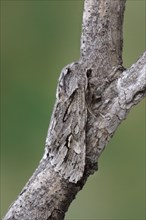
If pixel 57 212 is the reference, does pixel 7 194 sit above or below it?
above

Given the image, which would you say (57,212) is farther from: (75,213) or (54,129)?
(75,213)

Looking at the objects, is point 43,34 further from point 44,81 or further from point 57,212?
point 57,212

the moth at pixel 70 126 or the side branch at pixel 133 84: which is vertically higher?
the side branch at pixel 133 84

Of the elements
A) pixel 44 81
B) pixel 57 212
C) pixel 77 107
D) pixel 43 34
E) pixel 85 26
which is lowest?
pixel 57 212

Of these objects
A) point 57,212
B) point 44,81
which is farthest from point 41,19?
point 57,212

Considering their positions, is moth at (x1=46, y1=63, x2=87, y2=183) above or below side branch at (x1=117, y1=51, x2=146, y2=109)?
below

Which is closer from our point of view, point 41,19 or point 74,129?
point 74,129

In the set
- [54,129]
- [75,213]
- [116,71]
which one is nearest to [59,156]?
[54,129]
